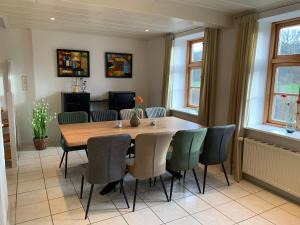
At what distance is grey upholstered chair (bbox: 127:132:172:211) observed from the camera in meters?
2.40

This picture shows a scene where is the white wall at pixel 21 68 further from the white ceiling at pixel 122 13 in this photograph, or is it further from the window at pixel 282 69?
the window at pixel 282 69

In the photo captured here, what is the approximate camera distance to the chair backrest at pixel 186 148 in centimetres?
263

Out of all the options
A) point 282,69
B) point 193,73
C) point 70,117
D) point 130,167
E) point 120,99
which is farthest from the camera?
point 120,99

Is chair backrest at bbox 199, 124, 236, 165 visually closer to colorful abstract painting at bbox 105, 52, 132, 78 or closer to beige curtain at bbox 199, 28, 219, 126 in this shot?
beige curtain at bbox 199, 28, 219, 126

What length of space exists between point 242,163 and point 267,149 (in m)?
0.49

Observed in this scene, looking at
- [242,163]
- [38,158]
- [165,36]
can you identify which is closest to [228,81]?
[242,163]

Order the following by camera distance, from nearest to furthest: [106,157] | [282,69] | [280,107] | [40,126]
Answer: [106,157] < [282,69] < [280,107] < [40,126]

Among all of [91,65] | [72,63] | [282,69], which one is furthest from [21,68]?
[282,69]

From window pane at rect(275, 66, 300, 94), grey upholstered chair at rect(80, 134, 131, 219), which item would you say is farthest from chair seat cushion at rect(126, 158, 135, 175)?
window pane at rect(275, 66, 300, 94)

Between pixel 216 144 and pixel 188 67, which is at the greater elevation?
pixel 188 67

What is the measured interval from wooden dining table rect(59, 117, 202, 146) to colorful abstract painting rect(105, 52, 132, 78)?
2231 millimetres

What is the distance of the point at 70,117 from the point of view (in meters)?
3.72

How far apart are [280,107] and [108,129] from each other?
8.06 ft

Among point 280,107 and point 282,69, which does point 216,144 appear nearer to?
point 280,107
